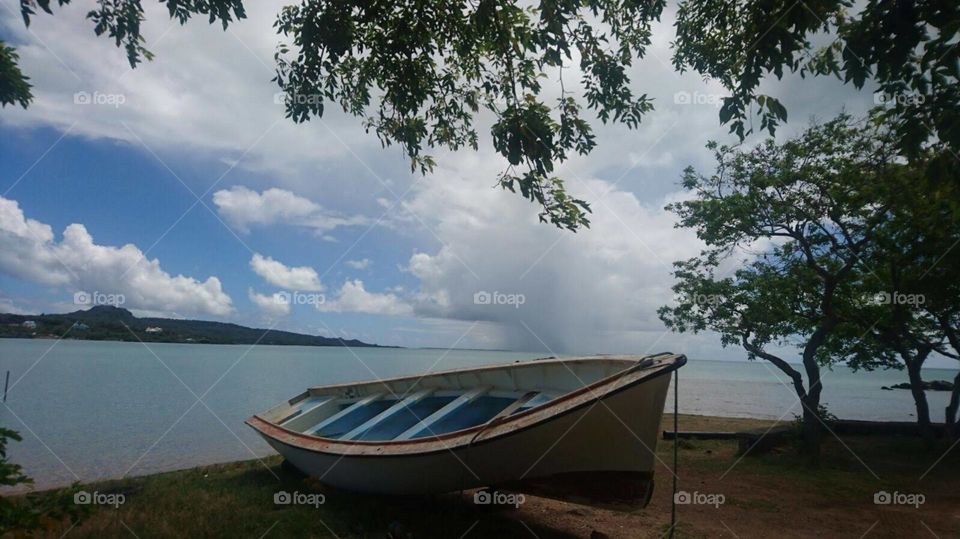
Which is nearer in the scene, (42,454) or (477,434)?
(477,434)

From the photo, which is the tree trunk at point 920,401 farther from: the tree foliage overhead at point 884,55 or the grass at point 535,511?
the tree foliage overhead at point 884,55

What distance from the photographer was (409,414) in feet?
25.5

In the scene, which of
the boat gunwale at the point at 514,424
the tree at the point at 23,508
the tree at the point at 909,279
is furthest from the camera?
the tree at the point at 909,279

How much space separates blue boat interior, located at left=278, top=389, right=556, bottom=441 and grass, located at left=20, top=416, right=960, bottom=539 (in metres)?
0.85


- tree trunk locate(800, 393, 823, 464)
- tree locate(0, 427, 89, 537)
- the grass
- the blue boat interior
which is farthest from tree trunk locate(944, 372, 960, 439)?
tree locate(0, 427, 89, 537)

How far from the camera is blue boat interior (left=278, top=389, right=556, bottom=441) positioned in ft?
21.8

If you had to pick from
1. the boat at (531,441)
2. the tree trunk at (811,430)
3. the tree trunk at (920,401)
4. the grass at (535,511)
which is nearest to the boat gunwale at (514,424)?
the boat at (531,441)

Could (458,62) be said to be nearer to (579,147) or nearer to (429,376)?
(579,147)

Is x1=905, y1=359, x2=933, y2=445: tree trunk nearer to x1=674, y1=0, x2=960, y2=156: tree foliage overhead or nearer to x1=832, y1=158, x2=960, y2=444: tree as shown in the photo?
x1=832, y1=158, x2=960, y2=444: tree

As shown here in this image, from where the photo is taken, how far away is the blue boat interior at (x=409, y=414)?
21.8ft

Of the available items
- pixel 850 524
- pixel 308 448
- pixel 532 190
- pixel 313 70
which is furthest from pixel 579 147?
pixel 850 524

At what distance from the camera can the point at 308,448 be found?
23.4 ft

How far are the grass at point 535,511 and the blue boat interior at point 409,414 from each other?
85 cm

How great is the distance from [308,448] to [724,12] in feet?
24.1
